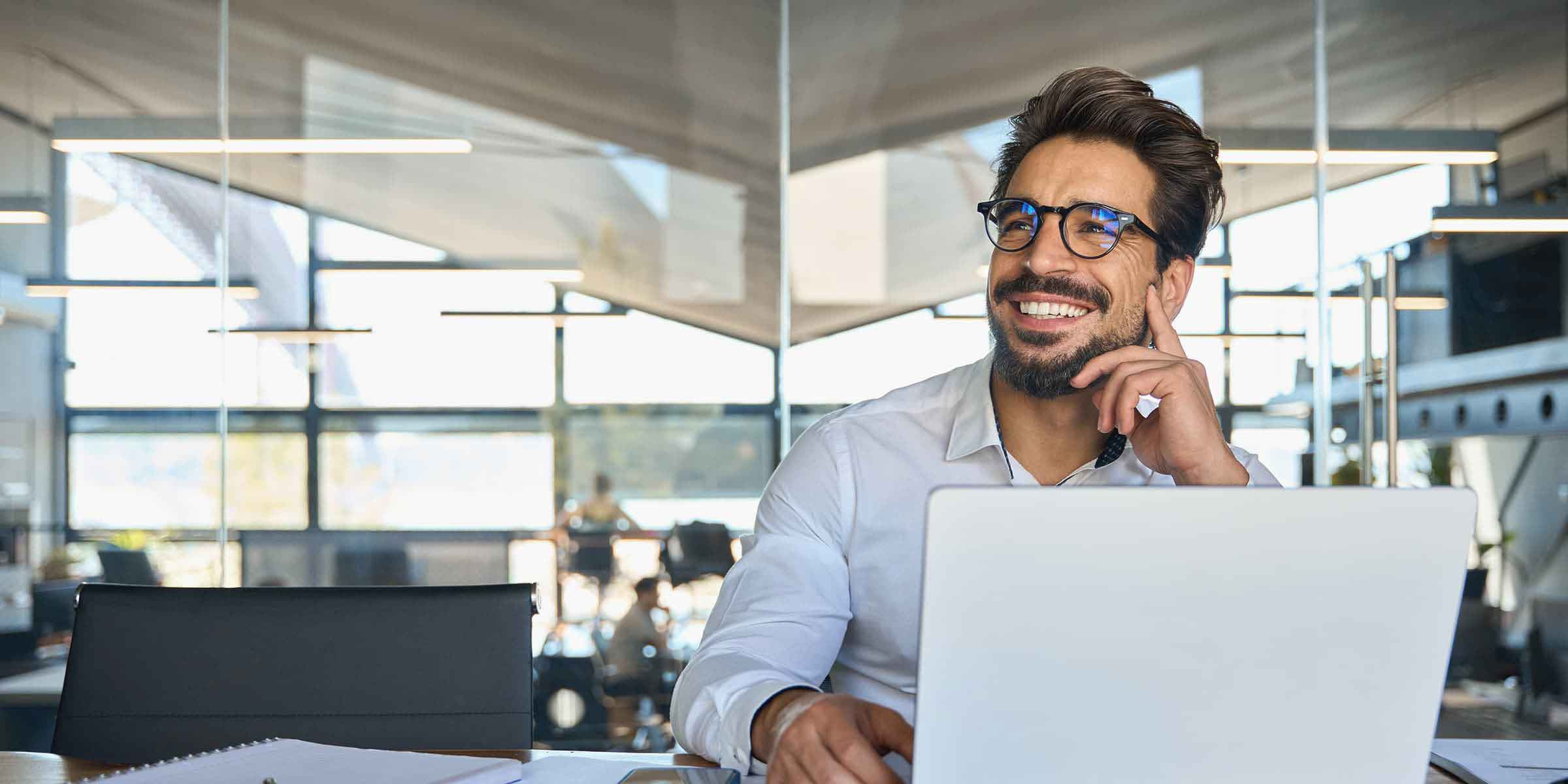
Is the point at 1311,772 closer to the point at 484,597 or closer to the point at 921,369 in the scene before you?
the point at 484,597

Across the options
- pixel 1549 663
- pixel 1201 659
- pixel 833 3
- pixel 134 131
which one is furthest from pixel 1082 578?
pixel 134 131

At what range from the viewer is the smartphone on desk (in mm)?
1028

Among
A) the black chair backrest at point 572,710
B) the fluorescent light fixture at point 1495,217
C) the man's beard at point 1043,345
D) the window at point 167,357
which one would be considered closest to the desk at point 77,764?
the man's beard at point 1043,345

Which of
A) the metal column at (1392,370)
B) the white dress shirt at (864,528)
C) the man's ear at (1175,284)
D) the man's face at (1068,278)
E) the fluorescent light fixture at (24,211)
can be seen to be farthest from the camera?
the fluorescent light fixture at (24,211)

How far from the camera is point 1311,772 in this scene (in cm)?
73

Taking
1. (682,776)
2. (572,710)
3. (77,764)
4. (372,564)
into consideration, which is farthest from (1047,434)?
(372,564)

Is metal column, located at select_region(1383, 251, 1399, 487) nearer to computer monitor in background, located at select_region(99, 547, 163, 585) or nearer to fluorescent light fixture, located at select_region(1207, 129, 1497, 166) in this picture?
fluorescent light fixture, located at select_region(1207, 129, 1497, 166)

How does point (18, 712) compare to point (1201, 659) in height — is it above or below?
below

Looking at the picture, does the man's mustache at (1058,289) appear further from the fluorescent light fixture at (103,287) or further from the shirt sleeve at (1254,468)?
the fluorescent light fixture at (103,287)

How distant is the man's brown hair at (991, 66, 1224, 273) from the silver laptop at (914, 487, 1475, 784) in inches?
35.9

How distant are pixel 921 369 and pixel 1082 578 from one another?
338 cm

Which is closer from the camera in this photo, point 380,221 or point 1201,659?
point 1201,659

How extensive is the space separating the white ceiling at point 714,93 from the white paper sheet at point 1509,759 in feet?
9.48

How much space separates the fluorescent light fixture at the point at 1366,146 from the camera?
4000 mm
